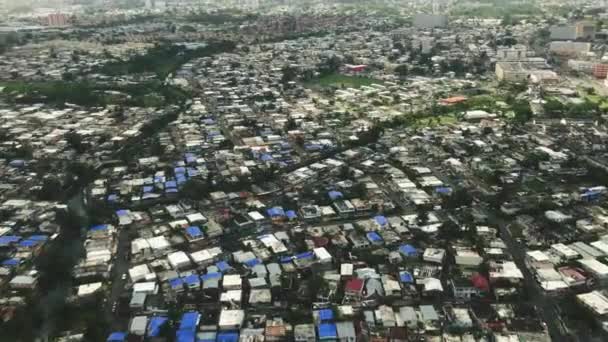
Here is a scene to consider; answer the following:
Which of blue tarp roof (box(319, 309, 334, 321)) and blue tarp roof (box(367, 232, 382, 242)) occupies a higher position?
blue tarp roof (box(367, 232, 382, 242))

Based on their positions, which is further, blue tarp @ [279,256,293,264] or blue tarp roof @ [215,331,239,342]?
blue tarp @ [279,256,293,264]

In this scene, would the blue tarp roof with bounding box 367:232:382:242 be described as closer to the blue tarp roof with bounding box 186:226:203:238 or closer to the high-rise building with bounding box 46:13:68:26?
the blue tarp roof with bounding box 186:226:203:238

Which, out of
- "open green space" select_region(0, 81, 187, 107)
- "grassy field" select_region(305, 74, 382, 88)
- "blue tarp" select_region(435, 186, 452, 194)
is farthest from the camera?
"grassy field" select_region(305, 74, 382, 88)

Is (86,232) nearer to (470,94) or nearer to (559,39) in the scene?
(470,94)

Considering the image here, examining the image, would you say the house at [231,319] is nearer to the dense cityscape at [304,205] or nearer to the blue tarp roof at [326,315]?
the dense cityscape at [304,205]

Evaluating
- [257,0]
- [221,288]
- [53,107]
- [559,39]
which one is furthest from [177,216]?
[257,0]

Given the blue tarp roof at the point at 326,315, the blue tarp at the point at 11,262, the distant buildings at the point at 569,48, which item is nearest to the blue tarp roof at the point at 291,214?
the blue tarp roof at the point at 326,315

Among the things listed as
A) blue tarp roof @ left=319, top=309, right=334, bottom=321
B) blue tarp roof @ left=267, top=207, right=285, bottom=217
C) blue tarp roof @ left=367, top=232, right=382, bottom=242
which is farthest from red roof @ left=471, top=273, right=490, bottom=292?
blue tarp roof @ left=267, top=207, right=285, bottom=217
